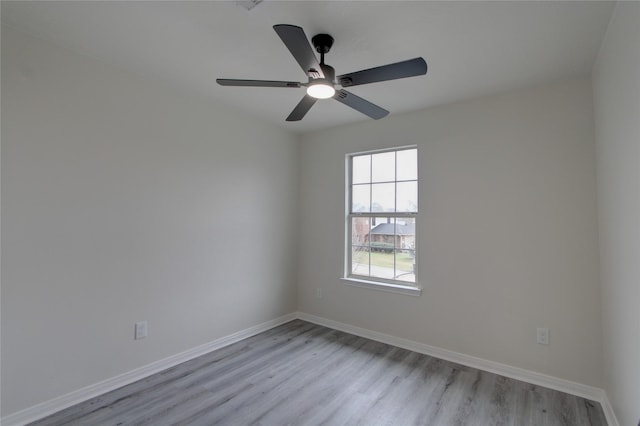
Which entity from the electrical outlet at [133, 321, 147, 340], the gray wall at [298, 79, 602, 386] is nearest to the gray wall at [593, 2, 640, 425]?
the gray wall at [298, 79, 602, 386]

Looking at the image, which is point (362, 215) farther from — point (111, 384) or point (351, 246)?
point (111, 384)

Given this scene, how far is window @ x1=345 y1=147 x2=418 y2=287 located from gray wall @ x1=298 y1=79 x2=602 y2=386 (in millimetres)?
154

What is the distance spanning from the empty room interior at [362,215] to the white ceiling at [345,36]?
17mm

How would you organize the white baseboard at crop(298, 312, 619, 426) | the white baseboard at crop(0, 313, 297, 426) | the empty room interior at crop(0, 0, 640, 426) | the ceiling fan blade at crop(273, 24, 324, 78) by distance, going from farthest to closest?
the white baseboard at crop(298, 312, 619, 426) → the white baseboard at crop(0, 313, 297, 426) → the empty room interior at crop(0, 0, 640, 426) → the ceiling fan blade at crop(273, 24, 324, 78)

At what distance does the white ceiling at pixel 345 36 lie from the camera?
172 cm

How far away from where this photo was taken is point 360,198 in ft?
12.2

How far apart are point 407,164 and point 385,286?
4.43 ft

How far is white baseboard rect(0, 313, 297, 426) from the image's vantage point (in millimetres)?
1948

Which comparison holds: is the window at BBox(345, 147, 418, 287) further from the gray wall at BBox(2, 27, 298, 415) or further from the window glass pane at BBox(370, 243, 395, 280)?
the gray wall at BBox(2, 27, 298, 415)

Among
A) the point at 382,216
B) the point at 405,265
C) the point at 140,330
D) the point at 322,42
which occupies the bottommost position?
the point at 140,330

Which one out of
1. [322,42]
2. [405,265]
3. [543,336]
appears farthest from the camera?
[405,265]

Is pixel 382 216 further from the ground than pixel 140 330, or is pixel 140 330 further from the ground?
pixel 382 216

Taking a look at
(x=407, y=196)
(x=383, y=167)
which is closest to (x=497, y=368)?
(x=407, y=196)

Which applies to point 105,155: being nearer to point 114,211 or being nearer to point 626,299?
point 114,211
